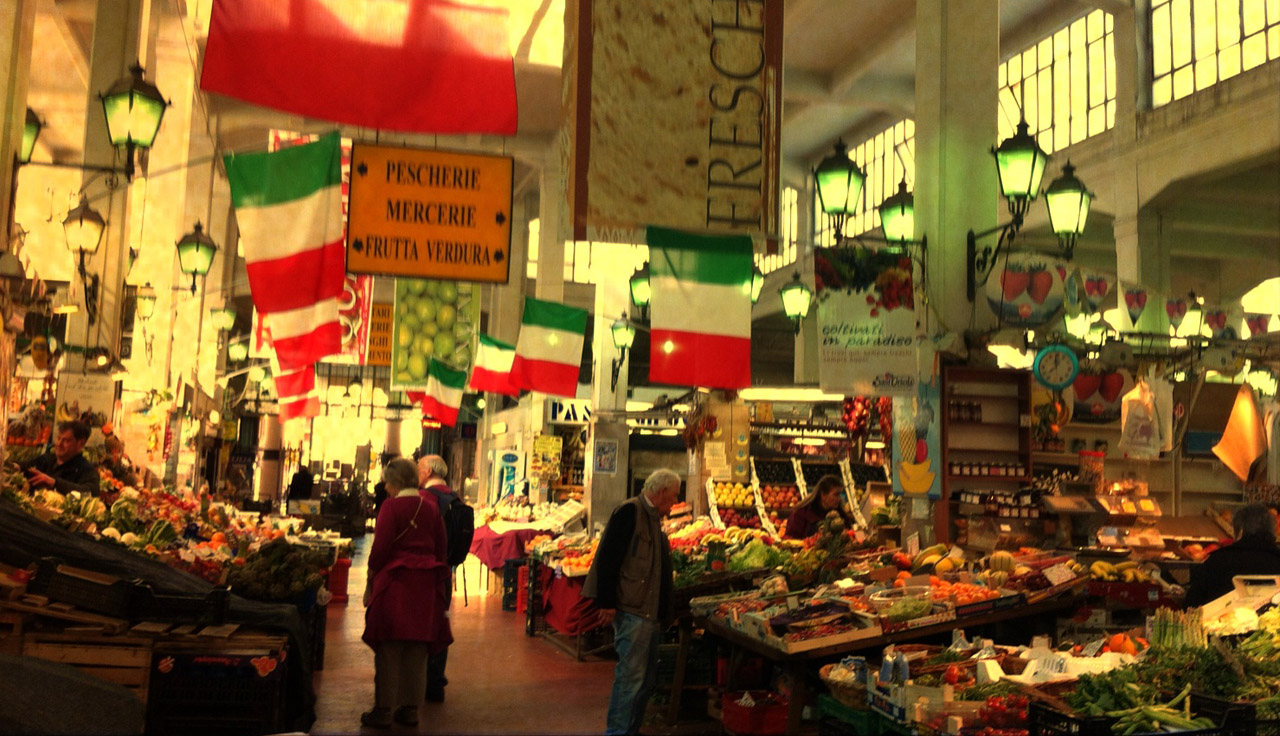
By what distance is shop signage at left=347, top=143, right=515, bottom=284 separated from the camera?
684 centimetres

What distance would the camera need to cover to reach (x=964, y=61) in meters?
10.0

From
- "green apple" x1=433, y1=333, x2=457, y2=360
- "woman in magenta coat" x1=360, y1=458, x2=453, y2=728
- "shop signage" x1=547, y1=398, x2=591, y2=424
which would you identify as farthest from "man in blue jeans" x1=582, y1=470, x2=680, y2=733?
"shop signage" x1=547, y1=398, x2=591, y2=424

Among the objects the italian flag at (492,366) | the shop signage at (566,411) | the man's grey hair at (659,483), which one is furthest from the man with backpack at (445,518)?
the shop signage at (566,411)

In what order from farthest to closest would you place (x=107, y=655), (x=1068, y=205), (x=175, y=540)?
(x=1068, y=205)
(x=175, y=540)
(x=107, y=655)

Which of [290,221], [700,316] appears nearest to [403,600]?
[290,221]

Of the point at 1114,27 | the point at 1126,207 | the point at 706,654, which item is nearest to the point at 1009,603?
the point at 706,654

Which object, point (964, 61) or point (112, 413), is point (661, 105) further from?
point (112, 413)

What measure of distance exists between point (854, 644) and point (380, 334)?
59.6 ft

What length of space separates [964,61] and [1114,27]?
25.3 feet

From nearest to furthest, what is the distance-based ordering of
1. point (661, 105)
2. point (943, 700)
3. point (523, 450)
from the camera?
point (943, 700)
point (661, 105)
point (523, 450)

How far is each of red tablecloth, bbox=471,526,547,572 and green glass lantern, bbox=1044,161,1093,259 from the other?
8.69 m

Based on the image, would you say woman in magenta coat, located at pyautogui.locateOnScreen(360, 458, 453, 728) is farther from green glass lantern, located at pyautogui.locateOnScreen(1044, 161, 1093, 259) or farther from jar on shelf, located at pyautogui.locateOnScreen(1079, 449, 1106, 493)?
jar on shelf, located at pyautogui.locateOnScreen(1079, 449, 1106, 493)

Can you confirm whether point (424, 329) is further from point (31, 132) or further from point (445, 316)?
point (31, 132)

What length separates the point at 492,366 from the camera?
51.4 feet
